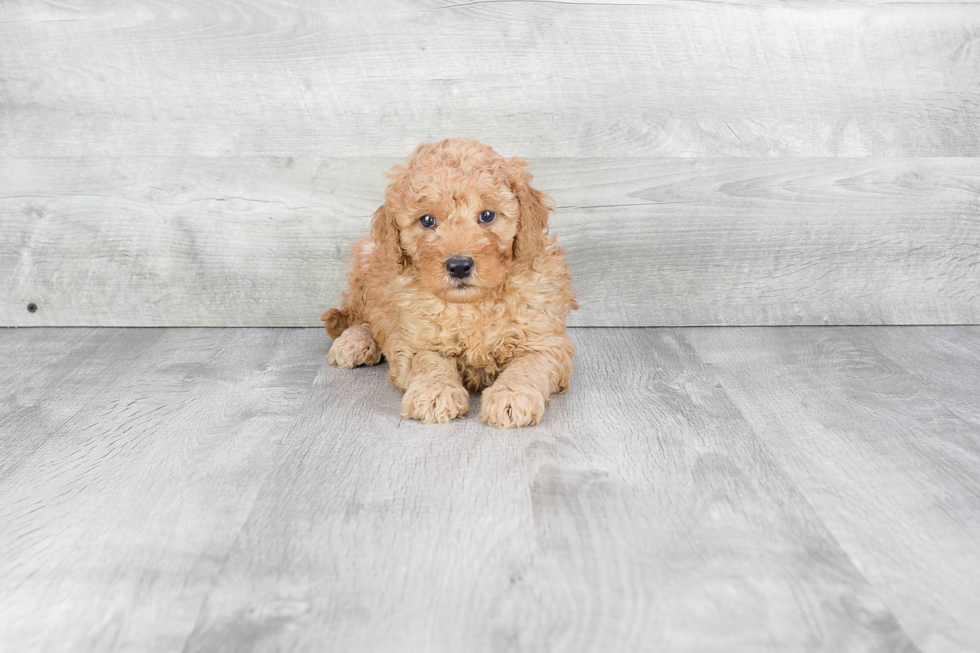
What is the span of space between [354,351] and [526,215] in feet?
2.55

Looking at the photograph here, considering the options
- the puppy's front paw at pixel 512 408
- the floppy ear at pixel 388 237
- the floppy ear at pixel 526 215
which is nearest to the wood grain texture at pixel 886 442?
the puppy's front paw at pixel 512 408

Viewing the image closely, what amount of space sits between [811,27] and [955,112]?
605mm

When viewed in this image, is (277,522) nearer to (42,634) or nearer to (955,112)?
(42,634)

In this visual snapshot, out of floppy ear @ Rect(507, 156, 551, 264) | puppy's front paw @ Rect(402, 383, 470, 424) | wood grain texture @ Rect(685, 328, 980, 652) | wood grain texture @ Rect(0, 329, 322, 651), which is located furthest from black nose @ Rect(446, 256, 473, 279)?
wood grain texture @ Rect(685, 328, 980, 652)

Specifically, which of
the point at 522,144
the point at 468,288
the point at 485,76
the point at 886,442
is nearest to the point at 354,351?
the point at 468,288

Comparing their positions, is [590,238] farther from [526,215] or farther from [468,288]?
[468,288]

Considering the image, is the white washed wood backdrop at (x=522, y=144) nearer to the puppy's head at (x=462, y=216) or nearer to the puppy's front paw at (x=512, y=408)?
the puppy's head at (x=462, y=216)

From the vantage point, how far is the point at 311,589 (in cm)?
142

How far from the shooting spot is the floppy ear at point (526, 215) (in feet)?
7.09

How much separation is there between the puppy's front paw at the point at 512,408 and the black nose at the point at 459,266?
12.2 inches

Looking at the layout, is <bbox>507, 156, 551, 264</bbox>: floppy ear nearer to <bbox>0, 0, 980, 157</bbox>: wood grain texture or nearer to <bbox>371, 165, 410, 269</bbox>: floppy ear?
<bbox>371, 165, 410, 269</bbox>: floppy ear

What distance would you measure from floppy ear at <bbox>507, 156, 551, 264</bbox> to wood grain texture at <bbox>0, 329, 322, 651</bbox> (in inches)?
29.4

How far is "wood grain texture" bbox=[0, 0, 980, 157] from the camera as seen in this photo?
9.56 feet

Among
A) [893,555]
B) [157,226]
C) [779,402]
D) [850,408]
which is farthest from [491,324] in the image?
[157,226]
